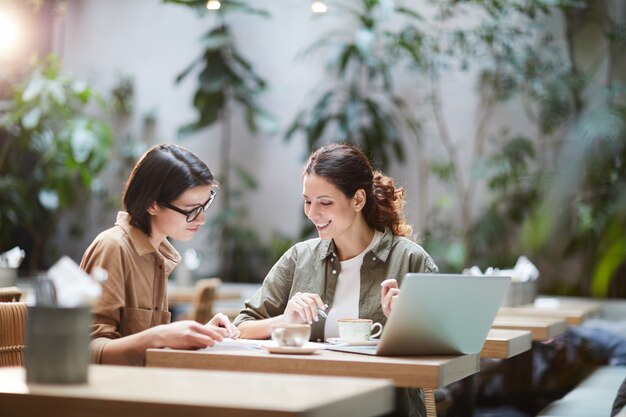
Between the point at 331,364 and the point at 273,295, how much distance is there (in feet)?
3.56

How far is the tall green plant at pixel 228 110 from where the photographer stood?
28.7ft

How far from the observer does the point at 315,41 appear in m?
9.21

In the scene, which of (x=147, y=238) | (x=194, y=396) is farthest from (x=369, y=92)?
(x=194, y=396)

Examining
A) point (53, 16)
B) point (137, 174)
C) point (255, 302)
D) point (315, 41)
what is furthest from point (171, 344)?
point (53, 16)

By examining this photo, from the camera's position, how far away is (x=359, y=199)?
132 inches

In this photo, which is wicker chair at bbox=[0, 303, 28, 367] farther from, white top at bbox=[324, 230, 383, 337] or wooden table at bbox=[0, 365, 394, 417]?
white top at bbox=[324, 230, 383, 337]

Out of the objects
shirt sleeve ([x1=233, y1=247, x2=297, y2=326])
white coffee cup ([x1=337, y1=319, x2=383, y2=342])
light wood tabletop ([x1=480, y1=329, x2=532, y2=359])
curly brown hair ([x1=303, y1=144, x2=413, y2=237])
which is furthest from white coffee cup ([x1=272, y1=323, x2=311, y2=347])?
curly brown hair ([x1=303, y1=144, x2=413, y2=237])

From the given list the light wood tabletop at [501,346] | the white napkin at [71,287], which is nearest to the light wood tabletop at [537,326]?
the light wood tabletop at [501,346]

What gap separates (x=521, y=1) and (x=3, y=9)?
4.53 metres

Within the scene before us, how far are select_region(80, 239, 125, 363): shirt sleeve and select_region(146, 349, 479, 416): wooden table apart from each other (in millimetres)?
288

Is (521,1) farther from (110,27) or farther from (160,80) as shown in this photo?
(110,27)

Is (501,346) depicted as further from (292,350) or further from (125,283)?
(125,283)

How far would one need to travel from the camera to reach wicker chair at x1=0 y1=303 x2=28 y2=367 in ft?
8.57

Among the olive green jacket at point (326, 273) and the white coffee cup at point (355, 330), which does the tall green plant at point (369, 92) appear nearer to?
the olive green jacket at point (326, 273)
